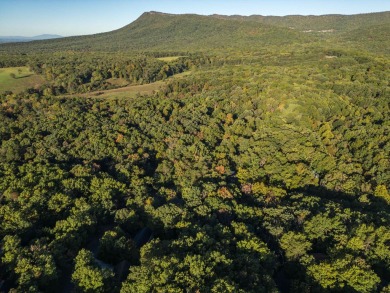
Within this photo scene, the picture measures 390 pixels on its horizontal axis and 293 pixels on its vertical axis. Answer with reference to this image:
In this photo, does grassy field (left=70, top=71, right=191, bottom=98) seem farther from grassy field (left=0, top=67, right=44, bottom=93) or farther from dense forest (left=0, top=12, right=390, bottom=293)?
grassy field (left=0, top=67, right=44, bottom=93)

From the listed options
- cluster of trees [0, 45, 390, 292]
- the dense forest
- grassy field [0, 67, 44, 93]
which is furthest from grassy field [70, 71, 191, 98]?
grassy field [0, 67, 44, 93]

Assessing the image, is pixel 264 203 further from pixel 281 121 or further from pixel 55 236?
pixel 281 121

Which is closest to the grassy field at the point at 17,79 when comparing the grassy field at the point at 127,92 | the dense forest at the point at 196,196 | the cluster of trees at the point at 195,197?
the grassy field at the point at 127,92

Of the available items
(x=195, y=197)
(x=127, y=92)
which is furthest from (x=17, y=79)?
(x=195, y=197)

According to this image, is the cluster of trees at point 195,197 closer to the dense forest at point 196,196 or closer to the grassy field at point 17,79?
the dense forest at point 196,196

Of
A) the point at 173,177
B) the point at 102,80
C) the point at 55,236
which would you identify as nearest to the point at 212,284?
the point at 55,236

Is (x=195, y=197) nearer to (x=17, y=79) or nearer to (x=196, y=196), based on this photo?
(x=196, y=196)
